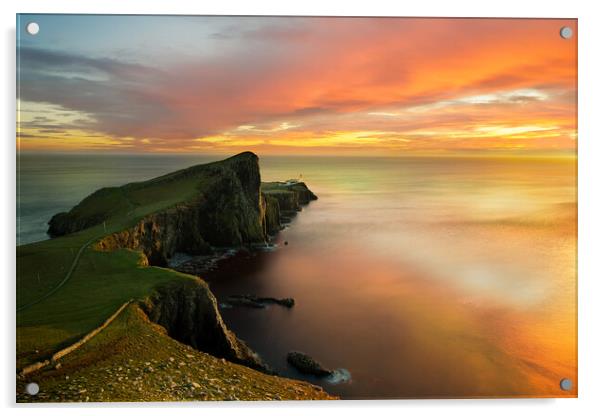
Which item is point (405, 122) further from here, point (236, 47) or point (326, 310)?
point (326, 310)

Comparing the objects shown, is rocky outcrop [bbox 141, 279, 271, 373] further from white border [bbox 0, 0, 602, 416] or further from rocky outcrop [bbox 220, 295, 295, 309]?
rocky outcrop [bbox 220, 295, 295, 309]

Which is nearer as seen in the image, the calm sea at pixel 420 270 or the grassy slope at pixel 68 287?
the grassy slope at pixel 68 287

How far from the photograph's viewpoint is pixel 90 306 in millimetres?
13117

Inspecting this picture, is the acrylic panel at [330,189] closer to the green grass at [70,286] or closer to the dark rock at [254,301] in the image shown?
the green grass at [70,286]

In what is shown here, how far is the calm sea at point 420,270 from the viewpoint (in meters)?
13.0

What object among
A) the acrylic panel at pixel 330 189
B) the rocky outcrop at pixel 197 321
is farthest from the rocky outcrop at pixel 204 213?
the rocky outcrop at pixel 197 321

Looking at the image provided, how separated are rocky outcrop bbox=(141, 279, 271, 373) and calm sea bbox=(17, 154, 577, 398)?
1.52 meters

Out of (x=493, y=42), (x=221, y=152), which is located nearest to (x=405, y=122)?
(x=493, y=42)

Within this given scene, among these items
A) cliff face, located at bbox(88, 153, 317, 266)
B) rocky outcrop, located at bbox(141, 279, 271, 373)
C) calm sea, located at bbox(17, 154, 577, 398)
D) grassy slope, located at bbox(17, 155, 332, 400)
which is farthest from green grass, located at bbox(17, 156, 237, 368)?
cliff face, located at bbox(88, 153, 317, 266)

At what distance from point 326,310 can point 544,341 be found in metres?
7.51

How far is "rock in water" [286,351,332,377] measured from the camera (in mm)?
14383

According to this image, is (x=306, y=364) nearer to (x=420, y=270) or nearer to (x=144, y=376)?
(x=420, y=270)

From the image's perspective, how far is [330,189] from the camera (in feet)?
59.6
